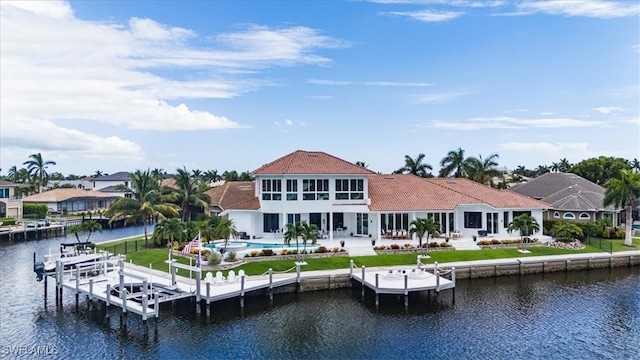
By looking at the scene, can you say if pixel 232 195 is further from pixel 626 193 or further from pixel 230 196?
pixel 626 193

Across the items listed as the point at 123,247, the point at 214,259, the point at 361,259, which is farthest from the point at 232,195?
the point at 361,259

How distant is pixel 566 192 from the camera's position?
4688 centimetres

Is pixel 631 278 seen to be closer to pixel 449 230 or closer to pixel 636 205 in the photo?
pixel 449 230

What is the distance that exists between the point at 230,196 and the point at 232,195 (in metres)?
0.30

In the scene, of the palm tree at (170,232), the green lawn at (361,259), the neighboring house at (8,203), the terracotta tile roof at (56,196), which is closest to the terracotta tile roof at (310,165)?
the palm tree at (170,232)

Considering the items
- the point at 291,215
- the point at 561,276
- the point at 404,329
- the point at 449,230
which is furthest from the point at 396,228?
the point at 404,329

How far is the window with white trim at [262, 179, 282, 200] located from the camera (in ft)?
123

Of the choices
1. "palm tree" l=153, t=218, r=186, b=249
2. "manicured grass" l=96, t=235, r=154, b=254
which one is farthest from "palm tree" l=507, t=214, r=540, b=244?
"manicured grass" l=96, t=235, r=154, b=254

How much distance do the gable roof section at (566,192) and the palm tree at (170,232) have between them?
31.9 metres

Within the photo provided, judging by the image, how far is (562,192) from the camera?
47156 millimetres

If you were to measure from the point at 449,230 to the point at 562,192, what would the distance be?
15203mm

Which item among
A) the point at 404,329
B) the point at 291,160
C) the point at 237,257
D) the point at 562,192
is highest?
the point at 291,160

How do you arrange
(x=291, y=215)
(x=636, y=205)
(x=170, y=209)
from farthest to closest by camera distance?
1. (x=636, y=205)
2. (x=170, y=209)
3. (x=291, y=215)

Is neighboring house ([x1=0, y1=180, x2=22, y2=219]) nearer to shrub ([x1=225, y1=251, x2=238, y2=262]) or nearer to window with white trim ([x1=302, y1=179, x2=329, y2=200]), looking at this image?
window with white trim ([x1=302, y1=179, x2=329, y2=200])
